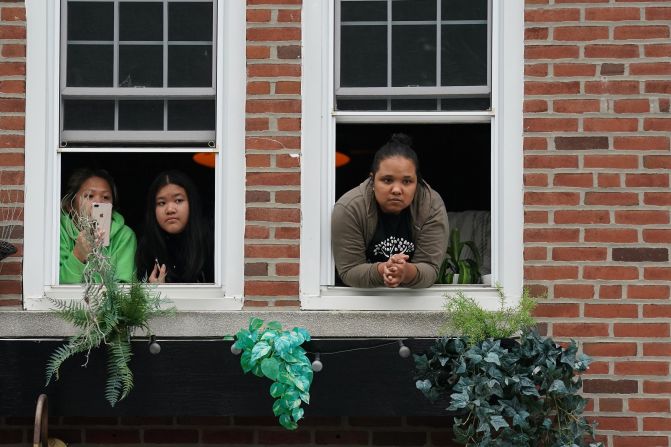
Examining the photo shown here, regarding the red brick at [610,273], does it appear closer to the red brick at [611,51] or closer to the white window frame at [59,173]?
the red brick at [611,51]

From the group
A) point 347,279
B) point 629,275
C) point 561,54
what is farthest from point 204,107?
point 629,275

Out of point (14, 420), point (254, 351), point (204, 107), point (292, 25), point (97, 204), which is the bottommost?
point (14, 420)

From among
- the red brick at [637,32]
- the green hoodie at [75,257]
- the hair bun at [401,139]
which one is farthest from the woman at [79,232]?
the red brick at [637,32]

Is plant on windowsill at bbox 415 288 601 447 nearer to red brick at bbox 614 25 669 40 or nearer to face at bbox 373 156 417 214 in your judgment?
face at bbox 373 156 417 214

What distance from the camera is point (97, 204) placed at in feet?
20.9

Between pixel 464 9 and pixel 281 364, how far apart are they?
2.01 metres

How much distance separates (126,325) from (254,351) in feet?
2.09

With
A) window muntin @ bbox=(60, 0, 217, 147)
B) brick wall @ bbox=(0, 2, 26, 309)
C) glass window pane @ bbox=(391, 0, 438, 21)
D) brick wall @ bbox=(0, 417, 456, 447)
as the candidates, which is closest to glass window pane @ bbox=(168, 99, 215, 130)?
window muntin @ bbox=(60, 0, 217, 147)

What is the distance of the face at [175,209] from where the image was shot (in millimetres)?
6363

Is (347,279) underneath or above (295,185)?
underneath

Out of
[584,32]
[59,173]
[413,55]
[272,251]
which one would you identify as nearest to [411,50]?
[413,55]

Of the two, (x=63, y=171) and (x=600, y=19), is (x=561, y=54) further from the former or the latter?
(x=63, y=171)

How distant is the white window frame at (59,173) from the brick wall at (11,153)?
3cm

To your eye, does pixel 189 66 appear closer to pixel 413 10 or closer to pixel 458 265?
pixel 413 10
